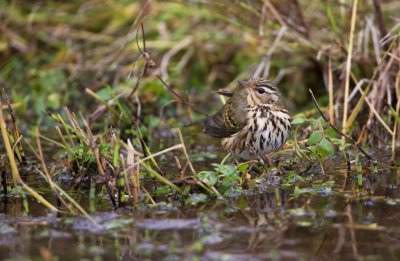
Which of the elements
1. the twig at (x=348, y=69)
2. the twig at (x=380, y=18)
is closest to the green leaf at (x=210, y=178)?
the twig at (x=348, y=69)

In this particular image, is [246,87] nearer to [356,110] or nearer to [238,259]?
[356,110]

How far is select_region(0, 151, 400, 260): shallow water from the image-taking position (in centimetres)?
384

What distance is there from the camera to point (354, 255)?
3746 millimetres

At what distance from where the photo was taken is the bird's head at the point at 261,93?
600 centimetres

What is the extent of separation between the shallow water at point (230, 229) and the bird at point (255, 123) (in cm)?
77

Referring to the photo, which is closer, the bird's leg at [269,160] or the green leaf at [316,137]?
the green leaf at [316,137]

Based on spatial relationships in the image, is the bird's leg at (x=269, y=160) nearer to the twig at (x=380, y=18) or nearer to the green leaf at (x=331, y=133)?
the green leaf at (x=331, y=133)

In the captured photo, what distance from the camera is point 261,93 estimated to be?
604 cm

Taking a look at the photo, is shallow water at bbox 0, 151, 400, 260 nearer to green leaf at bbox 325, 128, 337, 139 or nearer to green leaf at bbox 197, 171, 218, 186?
green leaf at bbox 197, 171, 218, 186

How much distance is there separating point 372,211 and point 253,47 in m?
4.13

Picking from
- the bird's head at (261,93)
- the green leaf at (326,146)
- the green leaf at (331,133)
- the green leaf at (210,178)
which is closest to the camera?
the green leaf at (210,178)

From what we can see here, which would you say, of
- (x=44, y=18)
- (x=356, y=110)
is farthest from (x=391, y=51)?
(x=44, y=18)

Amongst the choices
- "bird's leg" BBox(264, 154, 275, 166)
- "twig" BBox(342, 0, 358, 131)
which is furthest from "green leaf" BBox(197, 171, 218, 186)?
"twig" BBox(342, 0, 358, 131)

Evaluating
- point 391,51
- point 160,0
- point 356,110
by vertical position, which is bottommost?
point 356,110
